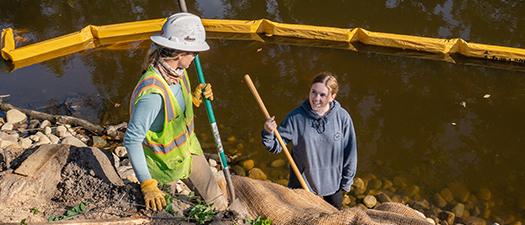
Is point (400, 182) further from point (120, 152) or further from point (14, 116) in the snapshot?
point (14, 116)

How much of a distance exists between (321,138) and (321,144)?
0.07 meters

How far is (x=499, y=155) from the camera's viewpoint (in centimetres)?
694

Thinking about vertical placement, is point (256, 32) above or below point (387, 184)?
above

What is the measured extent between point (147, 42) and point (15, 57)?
2375 mm

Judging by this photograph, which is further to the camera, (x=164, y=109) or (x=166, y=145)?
(x=166, y=145)

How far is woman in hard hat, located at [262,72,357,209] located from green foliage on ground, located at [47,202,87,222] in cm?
137

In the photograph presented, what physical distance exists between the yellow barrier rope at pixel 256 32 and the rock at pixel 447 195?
131 inches

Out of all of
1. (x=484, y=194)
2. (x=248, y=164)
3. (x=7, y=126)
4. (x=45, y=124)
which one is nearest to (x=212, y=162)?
(x=248, y=164)

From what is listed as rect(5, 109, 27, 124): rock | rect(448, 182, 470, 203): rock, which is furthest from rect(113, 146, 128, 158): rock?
rect(448, 182, 470, 203): rock

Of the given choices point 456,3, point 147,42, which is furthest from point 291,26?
point 456,3

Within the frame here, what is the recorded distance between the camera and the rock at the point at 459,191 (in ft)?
20.6

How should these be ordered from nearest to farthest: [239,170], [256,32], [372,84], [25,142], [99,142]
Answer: [25,142] < [239,170] < [99,142] < [372,84] < [256,32]

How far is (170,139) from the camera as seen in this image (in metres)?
3.27

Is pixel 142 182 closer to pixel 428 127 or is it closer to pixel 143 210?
pixel 143 210
